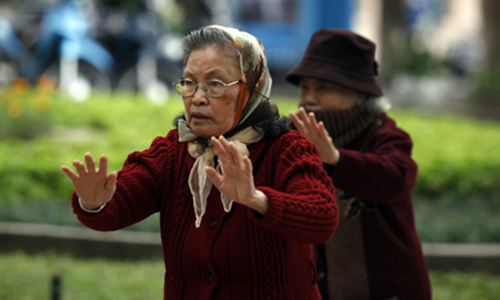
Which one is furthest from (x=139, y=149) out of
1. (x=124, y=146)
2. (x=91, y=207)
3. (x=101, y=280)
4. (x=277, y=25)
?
(x=277, y=25)

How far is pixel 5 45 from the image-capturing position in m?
13.0

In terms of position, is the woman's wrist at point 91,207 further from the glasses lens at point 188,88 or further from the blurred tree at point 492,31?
the blurred tree at point 492,31

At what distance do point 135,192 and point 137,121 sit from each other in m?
7.92

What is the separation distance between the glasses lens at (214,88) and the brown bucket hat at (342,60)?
37.5 inches

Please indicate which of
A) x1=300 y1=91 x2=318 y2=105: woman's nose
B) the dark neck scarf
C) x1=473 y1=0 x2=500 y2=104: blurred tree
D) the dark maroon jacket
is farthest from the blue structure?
the dark maroon jacket

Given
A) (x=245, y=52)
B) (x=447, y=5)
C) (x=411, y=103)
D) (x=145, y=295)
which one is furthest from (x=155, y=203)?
(x=447, y=5)

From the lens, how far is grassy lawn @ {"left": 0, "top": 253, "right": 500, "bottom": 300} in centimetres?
468

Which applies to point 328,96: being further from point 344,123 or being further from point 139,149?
point 139,149

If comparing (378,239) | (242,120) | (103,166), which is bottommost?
(378,239)

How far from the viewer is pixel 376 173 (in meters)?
2.56

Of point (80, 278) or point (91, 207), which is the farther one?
point (80, 278)

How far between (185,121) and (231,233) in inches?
14.7

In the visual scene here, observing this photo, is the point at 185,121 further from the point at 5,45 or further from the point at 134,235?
the point at 5,45

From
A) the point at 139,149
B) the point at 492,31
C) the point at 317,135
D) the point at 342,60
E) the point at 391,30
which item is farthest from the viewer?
the point at 391,30
